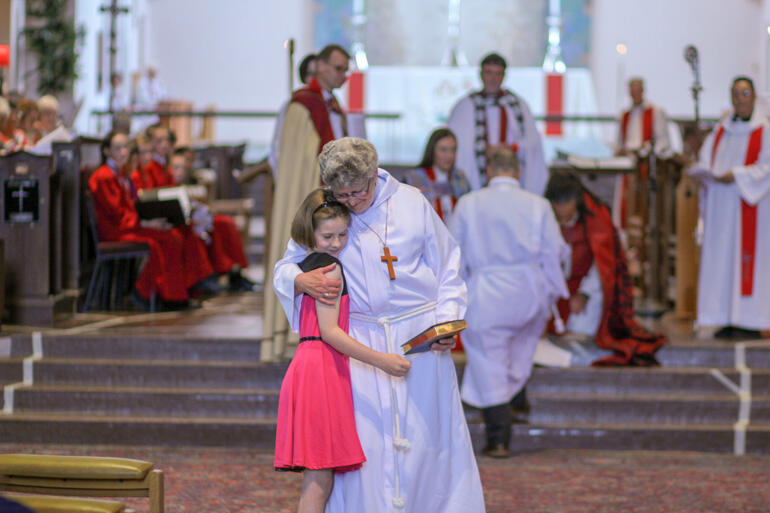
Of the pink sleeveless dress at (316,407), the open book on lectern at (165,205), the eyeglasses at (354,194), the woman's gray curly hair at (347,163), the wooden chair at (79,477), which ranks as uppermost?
the woman's gray curly hair at (347,163)

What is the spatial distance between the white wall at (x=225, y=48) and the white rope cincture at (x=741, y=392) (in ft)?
43.1

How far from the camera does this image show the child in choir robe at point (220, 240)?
9.30 meters

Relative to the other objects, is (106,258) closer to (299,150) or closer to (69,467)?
(299,150)

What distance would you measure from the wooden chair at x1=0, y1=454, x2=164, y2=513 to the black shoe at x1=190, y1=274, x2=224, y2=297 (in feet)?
18.0

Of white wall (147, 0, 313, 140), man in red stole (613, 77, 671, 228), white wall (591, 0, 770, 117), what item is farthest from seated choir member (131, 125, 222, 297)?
white wall (591, 0, 770, 117)

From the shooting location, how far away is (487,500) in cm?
519

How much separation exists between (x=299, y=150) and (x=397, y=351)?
9.42 feet

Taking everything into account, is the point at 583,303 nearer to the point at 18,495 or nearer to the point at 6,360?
the point at 6,360

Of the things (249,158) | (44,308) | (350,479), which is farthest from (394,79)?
(350,479)

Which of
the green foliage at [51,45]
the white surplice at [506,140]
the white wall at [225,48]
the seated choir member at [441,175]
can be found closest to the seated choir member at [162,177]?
the white surplice at [506,140]

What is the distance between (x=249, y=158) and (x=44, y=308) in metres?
9.32

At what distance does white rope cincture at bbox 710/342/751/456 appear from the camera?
20.8 feet

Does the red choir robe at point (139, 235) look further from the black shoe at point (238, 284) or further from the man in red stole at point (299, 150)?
the man in red stole at point (299, 150)

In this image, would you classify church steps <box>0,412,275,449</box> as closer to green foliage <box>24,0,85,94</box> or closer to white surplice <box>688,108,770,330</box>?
white surplice <box>688,108,770,330</box>
